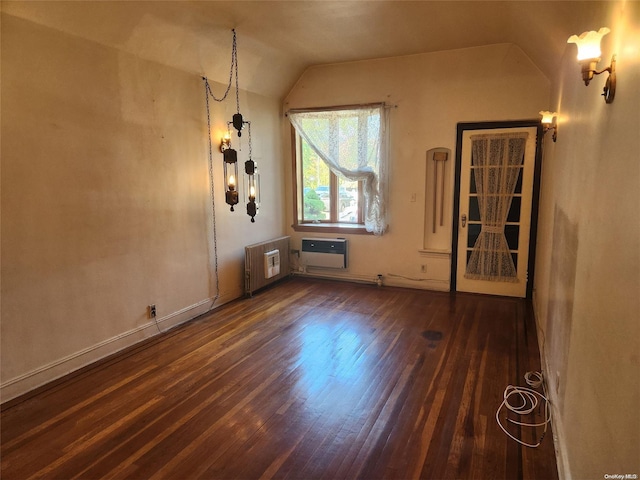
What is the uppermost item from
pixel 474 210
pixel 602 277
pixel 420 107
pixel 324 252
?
pixel 420 107

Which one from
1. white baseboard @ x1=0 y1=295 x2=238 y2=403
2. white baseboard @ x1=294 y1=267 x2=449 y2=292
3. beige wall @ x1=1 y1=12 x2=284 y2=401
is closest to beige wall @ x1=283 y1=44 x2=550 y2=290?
white baseboard @ x1=294 y1=267 x2=449 y2=292

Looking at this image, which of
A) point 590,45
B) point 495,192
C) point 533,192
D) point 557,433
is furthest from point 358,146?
point 557,433

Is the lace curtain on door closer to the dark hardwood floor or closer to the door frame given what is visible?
the door frame

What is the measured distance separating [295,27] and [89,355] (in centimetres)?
360

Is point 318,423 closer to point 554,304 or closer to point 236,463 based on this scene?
point 236,463

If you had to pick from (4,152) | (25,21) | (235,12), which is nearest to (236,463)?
(4,152)

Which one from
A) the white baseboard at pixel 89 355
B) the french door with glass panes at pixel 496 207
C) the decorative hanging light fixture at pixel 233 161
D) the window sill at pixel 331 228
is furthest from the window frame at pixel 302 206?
the white baseboard at pixel 89 355

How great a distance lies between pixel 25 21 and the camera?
2779 millimetres

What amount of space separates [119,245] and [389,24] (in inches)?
132

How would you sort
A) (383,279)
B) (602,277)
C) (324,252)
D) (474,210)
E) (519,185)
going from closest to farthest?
(602,277) < (519,185) < (474,210) < (383,279) < (324,252)

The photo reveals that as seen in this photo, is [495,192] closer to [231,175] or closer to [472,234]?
[472,234]

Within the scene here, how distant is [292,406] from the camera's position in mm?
2729

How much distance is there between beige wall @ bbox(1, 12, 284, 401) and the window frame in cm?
150

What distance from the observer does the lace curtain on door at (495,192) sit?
4852 mm
